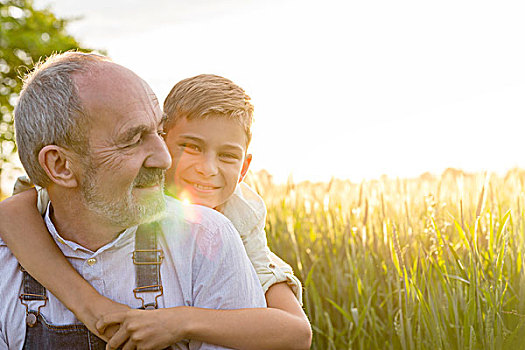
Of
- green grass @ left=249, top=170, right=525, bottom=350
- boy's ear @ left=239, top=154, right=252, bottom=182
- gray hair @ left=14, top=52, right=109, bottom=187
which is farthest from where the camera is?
boy's ear @ left=239, top=154, right=252, bottom=182

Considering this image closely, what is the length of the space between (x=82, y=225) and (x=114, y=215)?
0.62 ft

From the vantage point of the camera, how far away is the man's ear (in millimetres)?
2150

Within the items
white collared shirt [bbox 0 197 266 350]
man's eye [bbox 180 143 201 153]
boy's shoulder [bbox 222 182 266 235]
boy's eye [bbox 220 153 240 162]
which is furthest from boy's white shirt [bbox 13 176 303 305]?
white collared shirt [bbox 0 197 266 350]

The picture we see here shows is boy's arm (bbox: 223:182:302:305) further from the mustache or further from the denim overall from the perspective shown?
the mustache

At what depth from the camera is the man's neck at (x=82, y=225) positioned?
7.30 ft

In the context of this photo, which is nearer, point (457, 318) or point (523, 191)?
point (457, 318)

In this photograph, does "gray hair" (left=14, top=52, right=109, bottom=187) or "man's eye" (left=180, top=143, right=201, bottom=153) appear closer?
"gray hair" (left=14, top=52, right=109, bottom=187)

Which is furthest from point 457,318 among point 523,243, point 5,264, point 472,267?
point 5,264

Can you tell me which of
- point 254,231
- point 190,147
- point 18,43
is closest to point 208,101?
point 190,147

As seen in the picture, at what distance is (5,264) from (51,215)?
0.26 meters

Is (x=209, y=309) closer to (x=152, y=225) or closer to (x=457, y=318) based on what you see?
(x=152, y=225)

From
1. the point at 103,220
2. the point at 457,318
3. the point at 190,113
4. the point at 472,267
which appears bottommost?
the point at 457,318

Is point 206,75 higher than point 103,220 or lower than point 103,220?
higher

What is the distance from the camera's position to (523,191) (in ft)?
11.2
